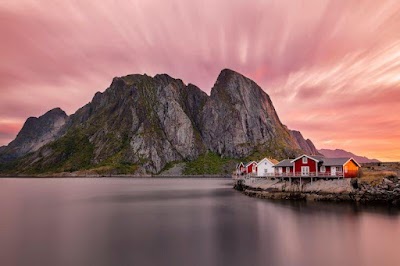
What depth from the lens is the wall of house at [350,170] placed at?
7019 cm

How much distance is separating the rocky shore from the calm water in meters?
7.44

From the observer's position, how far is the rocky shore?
6297 cm

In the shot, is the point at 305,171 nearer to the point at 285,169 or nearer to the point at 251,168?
the point at 285,169

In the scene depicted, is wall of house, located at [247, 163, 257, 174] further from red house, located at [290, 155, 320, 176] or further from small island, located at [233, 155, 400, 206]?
red house, located at [290, 155, 320, 176]

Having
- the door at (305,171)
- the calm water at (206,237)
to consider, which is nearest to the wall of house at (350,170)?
the door at (305,171)

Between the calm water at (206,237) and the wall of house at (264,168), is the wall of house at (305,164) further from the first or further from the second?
the wall of house at (264,168)

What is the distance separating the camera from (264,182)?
90.6m

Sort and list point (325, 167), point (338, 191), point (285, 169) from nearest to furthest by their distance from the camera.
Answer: point (338, 191) → point (325, 167) → point (285, 169)

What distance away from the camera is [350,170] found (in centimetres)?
7138

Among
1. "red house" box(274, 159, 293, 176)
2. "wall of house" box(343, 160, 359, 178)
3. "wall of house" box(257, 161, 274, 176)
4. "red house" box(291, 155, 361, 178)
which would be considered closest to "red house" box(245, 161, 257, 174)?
"wall of house" box(257, 161, 274, 176)

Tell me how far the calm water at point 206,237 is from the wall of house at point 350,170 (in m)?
13.7

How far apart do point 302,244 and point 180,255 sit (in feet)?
48.1

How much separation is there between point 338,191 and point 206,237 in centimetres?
4380

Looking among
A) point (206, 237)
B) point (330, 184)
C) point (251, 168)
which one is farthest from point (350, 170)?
point (251, 168)
